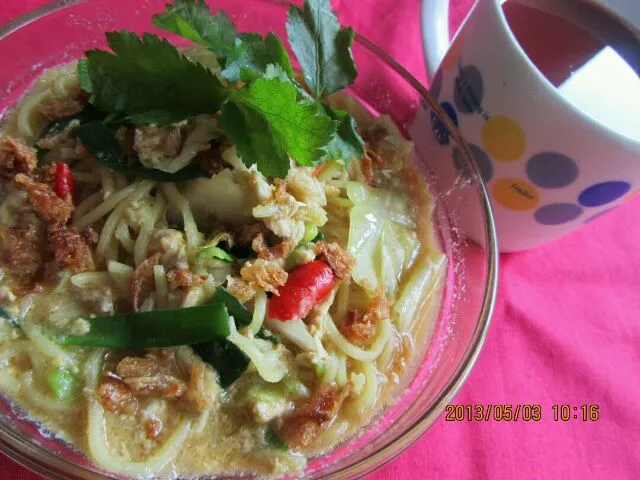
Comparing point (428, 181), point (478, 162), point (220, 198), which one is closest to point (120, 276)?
point (220, 198)

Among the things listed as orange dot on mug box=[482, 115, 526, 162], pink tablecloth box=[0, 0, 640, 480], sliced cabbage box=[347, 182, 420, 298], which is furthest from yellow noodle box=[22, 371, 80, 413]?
orange dot on mug box=[482, 115, 526, 162]

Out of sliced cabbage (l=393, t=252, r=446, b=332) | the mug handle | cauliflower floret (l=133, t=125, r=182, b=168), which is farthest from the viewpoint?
the mug handle

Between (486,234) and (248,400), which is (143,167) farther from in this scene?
(486,234)

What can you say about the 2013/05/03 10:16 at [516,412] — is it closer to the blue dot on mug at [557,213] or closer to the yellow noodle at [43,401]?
the blue dot on mug at [557,213]

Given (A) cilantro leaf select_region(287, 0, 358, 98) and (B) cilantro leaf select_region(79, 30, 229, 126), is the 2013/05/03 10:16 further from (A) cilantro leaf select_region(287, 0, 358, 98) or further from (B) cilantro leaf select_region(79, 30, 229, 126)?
(B) cilantro leaf select_region(79, 30, 229, 126)

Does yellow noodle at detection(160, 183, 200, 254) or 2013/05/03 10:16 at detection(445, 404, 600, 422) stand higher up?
yellow noodle at detection(160, 183, 200, 254)

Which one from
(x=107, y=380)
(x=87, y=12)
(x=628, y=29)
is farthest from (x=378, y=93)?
(x=107, y=380)

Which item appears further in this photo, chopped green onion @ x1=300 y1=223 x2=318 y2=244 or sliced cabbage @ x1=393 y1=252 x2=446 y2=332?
sliced cabbage @ x1=393 y1=252 x2=446 y2=332

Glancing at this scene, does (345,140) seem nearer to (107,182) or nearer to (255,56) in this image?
(255,56)

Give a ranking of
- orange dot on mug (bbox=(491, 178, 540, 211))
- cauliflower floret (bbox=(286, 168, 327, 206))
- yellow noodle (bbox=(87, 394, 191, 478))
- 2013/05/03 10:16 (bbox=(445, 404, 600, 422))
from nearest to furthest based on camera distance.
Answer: yellow noodle (bbox=(87, 394, 191, 478)) < cauliflower floret (bbox=(286, 168, 327, 206)) < orange dot on mug (bbox=(491, 178, 540, 211)) < 2013/05/03 10:16 (bbox=(445, 404, 600, 422))
